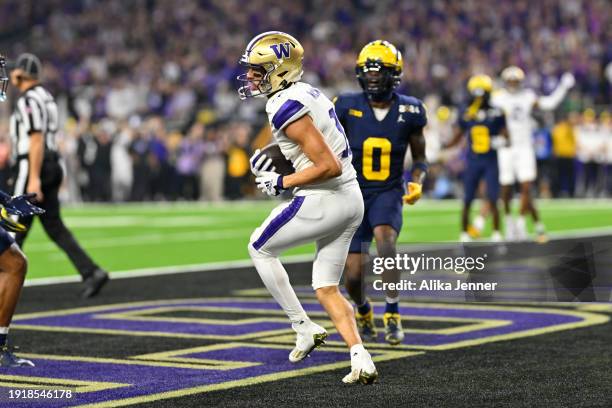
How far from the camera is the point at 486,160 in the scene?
1455 centimetres

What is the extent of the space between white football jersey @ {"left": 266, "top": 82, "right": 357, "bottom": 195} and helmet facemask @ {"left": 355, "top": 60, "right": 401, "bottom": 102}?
61.3 inches

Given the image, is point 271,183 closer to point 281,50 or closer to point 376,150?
point 281,50

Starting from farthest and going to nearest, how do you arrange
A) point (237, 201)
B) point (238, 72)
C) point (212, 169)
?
point (238, 72), point (237, 201), point (212, 169)

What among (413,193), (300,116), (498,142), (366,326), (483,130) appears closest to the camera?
(300,116)

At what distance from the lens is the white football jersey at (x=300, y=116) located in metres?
6.29

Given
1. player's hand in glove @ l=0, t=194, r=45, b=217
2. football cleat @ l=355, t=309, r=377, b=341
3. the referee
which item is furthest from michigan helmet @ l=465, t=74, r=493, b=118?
player's hand in glove @ l=0, t=194, r=45, b=217

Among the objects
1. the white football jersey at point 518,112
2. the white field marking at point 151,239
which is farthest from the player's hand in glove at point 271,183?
the white field marking at point 151,239

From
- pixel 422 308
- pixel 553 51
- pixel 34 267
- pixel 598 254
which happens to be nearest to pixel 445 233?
pixel 34 267

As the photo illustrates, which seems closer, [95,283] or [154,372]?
[154,372]

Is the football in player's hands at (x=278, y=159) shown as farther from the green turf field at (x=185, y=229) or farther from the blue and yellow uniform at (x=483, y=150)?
the blue and yellow uniform at (x=483, y=150)

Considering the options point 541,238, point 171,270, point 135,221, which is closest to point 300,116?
point 171,270

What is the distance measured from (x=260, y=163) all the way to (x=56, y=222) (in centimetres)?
463

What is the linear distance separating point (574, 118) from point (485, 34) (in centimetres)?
371

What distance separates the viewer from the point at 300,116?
6.27 meters
